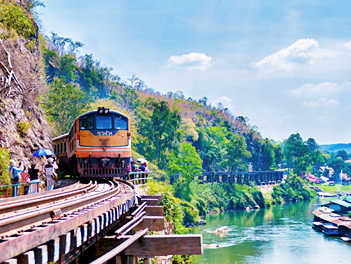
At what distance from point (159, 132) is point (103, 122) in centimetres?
3735

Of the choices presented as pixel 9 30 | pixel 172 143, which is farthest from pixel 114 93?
pixel 9 30

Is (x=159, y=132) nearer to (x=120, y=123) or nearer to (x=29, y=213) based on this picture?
(x=120, y=123)

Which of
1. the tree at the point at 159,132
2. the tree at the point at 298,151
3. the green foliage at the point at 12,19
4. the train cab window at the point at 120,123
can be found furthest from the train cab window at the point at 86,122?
the tree at the point at 298,151

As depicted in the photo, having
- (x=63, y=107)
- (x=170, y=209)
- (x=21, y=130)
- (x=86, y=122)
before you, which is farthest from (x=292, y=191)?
(x=21, y=130)

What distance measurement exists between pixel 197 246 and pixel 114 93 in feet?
208

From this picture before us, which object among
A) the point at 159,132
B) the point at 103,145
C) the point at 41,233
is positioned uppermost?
the point at 159,132

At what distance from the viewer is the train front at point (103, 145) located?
1449cm

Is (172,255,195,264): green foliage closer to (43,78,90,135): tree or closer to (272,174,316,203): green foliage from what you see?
(43,78,90,135): tree

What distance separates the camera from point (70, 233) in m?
4.49

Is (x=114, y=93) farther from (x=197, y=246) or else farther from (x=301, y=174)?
(x=197, y=246)

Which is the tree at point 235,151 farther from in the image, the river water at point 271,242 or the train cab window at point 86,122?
the train cab window at point 86,122

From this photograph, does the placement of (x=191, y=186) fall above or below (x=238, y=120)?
below

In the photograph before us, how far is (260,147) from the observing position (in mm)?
80938

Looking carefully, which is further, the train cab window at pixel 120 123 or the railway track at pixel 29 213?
the train cab window at pixel 120 123
